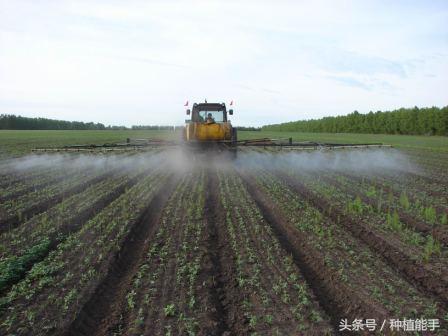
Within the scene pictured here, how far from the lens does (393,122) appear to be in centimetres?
5650

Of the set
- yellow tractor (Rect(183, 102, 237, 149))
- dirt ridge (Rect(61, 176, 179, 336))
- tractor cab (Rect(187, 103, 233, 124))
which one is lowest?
dirt ridge (Rect(61, 176, 179, 336))

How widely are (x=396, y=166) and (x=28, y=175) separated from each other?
14.2m

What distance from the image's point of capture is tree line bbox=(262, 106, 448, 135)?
48.4 meters

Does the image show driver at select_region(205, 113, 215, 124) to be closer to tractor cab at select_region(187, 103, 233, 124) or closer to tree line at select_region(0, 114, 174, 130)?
tractor cab at select_region(187, 103, 233, 124)

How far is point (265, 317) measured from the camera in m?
4.23

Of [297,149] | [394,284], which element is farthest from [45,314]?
[297,149]

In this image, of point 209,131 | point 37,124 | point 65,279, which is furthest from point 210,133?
point 37,124

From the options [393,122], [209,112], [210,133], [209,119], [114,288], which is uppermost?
[393,122]

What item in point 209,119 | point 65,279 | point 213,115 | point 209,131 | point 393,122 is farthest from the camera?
point 393,122

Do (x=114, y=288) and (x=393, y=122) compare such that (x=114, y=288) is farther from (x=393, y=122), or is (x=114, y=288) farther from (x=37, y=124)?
(x=37, y=124)

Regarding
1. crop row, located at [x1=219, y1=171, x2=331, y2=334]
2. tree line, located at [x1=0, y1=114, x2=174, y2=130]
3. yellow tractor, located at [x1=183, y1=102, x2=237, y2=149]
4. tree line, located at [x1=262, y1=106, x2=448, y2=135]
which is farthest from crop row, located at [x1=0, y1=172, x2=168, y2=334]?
tree line, located at [x1=0, y1=114, x2=174, y2=130]

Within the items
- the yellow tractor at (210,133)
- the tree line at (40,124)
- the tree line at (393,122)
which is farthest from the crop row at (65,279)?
the tree line at (40,124)

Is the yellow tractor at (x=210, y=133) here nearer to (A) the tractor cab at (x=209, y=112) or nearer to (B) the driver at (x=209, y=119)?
(B) the driver at (x=209, y=119)

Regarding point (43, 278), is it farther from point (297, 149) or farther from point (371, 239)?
point (297, 149)
